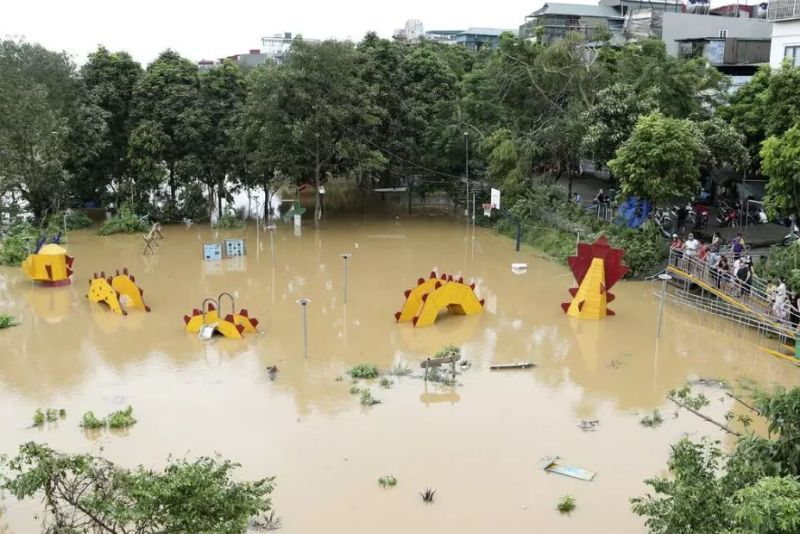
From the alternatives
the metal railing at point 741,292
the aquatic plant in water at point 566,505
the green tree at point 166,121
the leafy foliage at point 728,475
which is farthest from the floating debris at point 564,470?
the green tree at point 166,121

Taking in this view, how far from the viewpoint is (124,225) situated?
27.4 m

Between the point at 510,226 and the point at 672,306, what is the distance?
A: 9.46 metres

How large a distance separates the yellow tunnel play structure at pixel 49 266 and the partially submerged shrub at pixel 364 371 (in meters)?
9.84

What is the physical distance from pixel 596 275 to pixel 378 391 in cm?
645

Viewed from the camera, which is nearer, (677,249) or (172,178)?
(677,249)

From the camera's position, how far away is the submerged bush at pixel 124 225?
89.7 feet

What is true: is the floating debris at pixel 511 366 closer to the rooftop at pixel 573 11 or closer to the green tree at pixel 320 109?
the green tree at pixel 320 109

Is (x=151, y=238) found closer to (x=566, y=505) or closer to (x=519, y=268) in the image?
(x=519, y=268)

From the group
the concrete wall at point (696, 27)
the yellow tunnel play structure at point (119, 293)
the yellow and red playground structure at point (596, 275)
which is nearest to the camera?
the yellow and red playground structure at point (596, 275)

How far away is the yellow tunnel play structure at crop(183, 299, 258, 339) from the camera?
1574 centimetres

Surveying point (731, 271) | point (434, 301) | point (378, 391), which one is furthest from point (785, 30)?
point (378, 391)

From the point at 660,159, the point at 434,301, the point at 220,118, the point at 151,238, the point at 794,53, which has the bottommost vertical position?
the point at 434,301

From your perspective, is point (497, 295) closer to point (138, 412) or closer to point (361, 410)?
point (361, 410)

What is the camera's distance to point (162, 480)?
6.71 m
